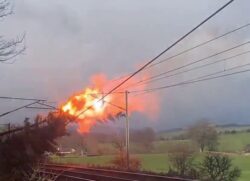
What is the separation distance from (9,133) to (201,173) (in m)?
25.0

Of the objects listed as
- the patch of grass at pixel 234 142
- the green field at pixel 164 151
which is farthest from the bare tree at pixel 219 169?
the patch of grass at pixel 234 142

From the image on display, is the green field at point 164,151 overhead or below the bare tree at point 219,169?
overhead

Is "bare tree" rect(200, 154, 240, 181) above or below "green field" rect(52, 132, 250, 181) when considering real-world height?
below

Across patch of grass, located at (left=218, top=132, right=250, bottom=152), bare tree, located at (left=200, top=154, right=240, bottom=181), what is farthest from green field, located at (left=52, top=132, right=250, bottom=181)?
bare tree, located at (left=200, top=154, right=240, bottom=181)

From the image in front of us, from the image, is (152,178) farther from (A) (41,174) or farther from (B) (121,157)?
(B) (121,157)

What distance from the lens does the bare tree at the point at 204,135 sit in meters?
88.6

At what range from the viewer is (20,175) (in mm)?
21656

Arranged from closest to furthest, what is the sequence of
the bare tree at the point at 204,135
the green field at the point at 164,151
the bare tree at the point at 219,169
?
1. the bare tree at the point at 219,169
2. the green field at the point at 164,151
3. the bare tree at the point at 204,135

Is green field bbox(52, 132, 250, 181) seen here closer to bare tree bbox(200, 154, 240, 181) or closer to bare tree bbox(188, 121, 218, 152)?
bare tree bbox(188, 121, 218, 152)

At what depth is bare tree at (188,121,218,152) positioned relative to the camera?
88.6 m

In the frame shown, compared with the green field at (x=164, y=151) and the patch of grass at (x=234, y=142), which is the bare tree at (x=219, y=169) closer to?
the green field at (x=164, y=151)

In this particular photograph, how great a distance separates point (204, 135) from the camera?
8931 centimetres

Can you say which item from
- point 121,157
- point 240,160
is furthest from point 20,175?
point 240,160

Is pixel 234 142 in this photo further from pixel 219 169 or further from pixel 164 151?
pixel 219 169
